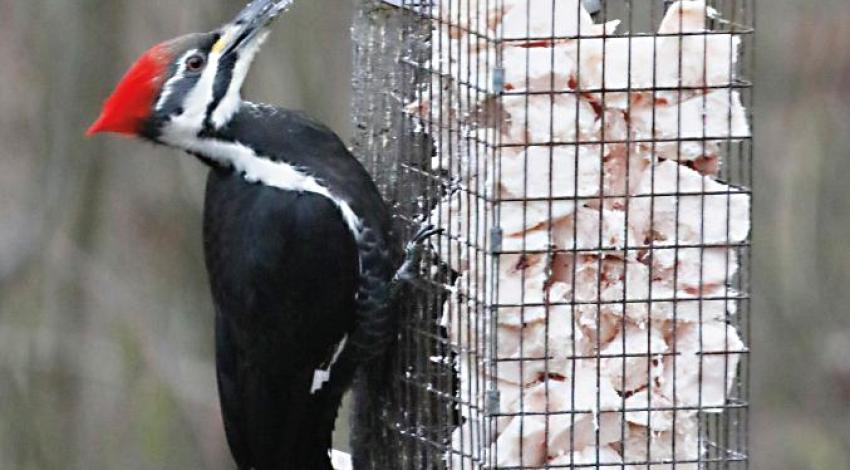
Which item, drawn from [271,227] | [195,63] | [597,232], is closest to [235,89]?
[195,63]

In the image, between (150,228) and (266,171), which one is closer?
(266,171)

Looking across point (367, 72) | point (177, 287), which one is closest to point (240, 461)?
point (367, 72)

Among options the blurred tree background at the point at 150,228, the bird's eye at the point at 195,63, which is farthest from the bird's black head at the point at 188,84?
the blurred tree background at the point at 150,228

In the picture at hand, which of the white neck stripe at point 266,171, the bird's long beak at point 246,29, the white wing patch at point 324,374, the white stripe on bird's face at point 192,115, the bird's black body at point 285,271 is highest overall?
the bird's long beak at point 246,29

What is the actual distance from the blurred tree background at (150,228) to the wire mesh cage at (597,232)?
2.24 meters

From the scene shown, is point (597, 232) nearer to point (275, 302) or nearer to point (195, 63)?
point (275, 302)

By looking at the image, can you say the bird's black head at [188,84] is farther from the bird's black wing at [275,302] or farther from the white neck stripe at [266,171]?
the bird's black wing at [275,302]

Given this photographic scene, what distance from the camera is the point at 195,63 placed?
4051 millimetres

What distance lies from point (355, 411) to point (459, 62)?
1.09m

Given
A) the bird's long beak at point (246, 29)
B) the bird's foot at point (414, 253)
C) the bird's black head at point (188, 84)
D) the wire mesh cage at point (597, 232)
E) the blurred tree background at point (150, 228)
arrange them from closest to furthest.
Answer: the wire mesh cage at point (597, 232)
the bird's foot at point (414, 253)
the bird's black head at point (188, 84)
the bird's long beak at point (246, 29)
the blurred tree background at point (150, 228)

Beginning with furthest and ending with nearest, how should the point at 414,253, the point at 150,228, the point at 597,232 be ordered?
the point at 150,228
the point at 414,253
the point at 597,232

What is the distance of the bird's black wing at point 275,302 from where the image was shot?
402 centimetres

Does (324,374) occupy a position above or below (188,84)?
below

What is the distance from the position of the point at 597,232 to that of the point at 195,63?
1.03 meters
